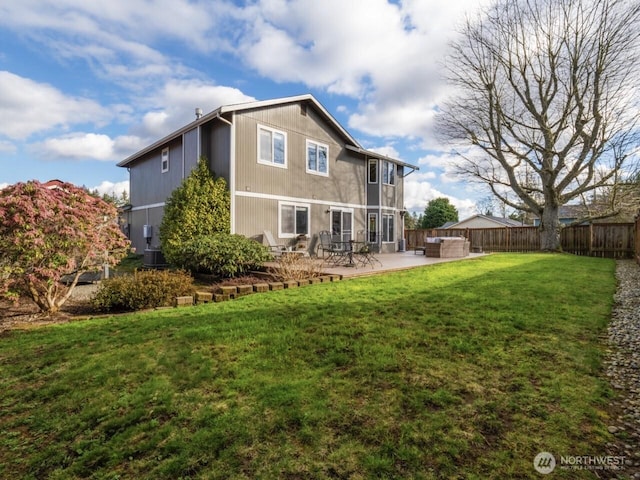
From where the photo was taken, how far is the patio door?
15.1 metres

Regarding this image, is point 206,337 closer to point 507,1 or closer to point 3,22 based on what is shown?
point 3,22

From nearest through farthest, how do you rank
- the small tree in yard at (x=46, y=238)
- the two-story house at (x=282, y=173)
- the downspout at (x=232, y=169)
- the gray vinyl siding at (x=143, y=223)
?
the small tree in yard at (x=46, y=238) → the downspout at (x=232, y=169) → the two-story house at (x=282, y=173) → the gray vinyl siding at (x=143, y=223)

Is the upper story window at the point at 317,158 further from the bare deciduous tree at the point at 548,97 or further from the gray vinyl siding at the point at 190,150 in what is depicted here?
the bare deciduous tree at the point at 548,97

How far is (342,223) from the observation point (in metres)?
15.6

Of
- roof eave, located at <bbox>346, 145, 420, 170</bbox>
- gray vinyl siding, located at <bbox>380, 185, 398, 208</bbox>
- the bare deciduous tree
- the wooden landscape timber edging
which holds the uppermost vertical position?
the bare deciduous tree

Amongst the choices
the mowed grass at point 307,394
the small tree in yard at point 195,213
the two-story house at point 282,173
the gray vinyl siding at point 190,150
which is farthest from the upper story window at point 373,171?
the mowed grass at point 307,394

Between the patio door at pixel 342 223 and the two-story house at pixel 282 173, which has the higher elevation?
the two-story house at pixel 282 173

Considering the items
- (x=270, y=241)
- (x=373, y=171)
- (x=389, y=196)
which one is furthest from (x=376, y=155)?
(x=270, y=241)

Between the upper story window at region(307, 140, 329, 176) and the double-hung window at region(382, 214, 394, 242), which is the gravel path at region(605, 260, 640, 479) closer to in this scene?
the upper story window at region(307, 140, 329, 176)

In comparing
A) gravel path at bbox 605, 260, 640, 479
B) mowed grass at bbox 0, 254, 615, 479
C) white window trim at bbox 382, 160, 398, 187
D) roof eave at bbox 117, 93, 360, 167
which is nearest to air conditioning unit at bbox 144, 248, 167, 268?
roof eave at bbox 117, 93, 360, 167

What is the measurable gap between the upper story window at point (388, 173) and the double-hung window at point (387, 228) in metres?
1.86

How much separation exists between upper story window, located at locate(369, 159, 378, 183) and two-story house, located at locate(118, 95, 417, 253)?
0.05m

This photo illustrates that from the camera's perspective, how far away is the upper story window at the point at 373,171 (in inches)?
668

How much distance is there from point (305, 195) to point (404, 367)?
36.9 feet
